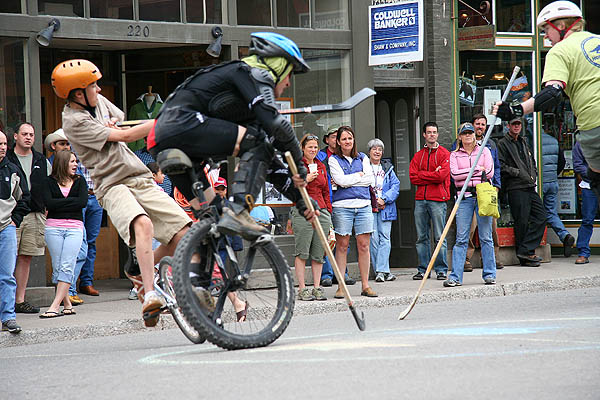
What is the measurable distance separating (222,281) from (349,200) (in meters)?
5.90

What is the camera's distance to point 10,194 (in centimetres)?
1019

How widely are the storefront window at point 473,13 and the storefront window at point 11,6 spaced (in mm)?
7206

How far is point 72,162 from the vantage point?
443 inches

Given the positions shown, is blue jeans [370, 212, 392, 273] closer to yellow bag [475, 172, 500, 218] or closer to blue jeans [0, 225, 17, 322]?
yellow bag [475, 172, 500, 218]

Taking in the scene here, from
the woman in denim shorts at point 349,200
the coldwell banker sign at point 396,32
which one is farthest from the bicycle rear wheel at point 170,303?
the coldwell banker sign at point 396,32

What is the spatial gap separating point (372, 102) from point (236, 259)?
835 cm

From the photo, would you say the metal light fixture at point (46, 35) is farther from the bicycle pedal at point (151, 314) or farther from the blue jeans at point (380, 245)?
the bicycle pedal at point (151, 314)

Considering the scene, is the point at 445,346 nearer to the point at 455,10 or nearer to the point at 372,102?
the point at 372,102

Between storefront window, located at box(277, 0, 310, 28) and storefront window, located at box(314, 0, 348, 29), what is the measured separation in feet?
0.55

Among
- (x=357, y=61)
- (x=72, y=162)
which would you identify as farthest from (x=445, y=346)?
(x=357, y=61)

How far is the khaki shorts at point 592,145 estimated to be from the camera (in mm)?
9000

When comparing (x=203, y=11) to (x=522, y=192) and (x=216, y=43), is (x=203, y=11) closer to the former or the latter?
(x=216, y=43)

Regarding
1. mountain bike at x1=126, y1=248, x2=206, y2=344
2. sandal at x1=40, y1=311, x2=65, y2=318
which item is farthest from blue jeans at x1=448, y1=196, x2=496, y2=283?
mountain bike at x1=126, y1=248, x2=206, y2=344

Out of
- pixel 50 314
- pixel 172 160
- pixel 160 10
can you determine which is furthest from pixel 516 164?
pixel 172 160
